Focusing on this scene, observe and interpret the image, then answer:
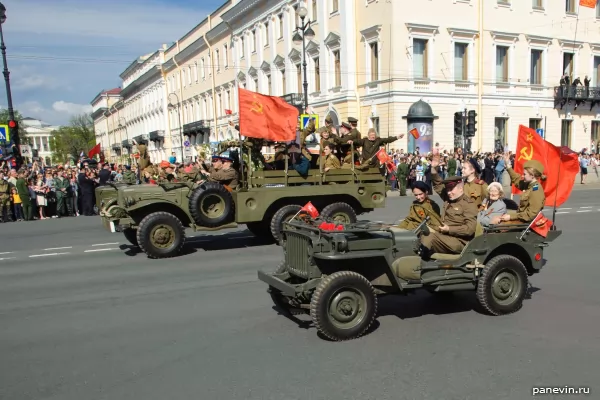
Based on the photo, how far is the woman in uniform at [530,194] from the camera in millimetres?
6352

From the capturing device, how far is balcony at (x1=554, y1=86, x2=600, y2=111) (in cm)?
3638

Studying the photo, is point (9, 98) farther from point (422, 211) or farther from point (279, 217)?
point (422, 211)

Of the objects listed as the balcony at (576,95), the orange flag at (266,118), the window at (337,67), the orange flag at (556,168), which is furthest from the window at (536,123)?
the orange flag at (556,168)

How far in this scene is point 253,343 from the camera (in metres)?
5.33

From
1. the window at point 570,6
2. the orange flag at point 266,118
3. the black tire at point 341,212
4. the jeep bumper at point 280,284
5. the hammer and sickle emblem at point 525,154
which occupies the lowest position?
the jeep bumper at point 280,284

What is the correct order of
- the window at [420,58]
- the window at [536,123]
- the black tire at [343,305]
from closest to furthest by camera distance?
the black tire at [343,305] → the window at [420,58] → the window at [536,123]

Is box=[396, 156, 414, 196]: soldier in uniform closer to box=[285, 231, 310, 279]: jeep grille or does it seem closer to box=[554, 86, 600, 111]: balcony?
box=[285, 231, 310, 279]: jeep grille

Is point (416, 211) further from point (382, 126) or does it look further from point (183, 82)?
point (183, 82)

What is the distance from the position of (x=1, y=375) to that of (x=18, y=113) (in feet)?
318

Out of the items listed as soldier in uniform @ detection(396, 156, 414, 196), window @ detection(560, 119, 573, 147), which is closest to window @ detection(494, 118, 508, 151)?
window @ detection(560, 119, 573, 147)

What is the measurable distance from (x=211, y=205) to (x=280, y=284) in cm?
494

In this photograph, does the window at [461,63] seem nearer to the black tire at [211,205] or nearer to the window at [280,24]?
the window at [280,24]

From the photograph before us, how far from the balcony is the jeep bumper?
121 ft

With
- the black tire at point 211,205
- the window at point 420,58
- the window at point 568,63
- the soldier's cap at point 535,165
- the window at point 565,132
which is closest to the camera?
the soldier's cap at point 535,165
